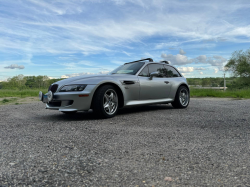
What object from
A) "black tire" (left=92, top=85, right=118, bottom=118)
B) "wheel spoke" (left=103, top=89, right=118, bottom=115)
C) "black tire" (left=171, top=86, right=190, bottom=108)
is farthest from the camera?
"black tire" (left=171, top=86, right=190, bottom=108)

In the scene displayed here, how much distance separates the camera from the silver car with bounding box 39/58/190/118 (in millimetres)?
4715

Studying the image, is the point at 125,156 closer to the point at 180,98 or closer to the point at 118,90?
the point at 118,90

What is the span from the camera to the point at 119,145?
9.45 ft

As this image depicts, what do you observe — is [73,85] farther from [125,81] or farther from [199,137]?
[199,137]

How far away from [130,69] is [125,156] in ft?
12.6

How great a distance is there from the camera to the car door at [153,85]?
Result: 5.76 meters

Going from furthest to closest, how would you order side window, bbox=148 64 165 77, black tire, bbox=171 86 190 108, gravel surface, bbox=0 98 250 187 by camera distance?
black tire, bbox=171 86 190 108, side window, bbox=148 64 165 77, gravel surface, bbox=0 98 250 187

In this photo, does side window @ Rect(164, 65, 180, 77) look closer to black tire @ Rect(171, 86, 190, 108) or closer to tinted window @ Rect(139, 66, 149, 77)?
black tire @ Rect(171, 86, 190, 108)

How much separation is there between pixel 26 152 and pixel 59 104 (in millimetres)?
2287

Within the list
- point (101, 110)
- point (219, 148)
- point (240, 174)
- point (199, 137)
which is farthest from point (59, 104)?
point (240, 174)

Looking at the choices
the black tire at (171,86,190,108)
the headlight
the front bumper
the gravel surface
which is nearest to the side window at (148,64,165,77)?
the black tire at (171,86,190,108)

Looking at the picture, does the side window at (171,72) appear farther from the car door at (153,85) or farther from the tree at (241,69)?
the tree at (241,69)

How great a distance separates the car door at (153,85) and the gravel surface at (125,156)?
1963mm

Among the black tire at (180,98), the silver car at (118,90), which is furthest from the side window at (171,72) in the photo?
the black tire at (180,98)
